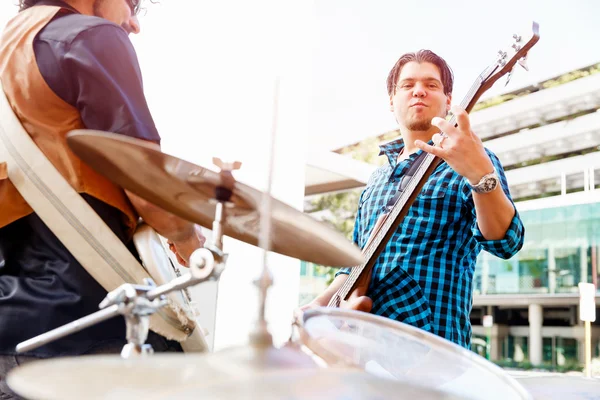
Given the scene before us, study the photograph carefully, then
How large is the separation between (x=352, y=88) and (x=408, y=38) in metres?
1.36

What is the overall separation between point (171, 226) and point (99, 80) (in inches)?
10.3

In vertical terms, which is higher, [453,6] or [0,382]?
[453,6]

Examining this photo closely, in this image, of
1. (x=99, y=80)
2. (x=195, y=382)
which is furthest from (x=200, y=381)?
(x=99, y=80)

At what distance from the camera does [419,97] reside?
178cm

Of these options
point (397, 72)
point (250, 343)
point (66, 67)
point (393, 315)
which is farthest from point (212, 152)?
point (250, 343)

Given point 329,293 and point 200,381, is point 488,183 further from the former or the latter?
point 200,381

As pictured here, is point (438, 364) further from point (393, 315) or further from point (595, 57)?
point (595, 57)

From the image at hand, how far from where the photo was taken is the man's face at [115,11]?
3.91 feet

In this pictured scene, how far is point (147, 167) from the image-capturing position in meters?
0.78

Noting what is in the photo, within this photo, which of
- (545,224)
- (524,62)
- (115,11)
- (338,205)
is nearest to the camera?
(115,11)

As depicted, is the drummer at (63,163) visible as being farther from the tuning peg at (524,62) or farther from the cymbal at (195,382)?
the tuning peg at (524,62)

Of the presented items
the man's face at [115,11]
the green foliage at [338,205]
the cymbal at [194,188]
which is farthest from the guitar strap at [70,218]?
the green foliage at [338,205]

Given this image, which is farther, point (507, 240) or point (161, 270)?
point (507, 240)

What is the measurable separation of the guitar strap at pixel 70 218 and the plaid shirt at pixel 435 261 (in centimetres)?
71
